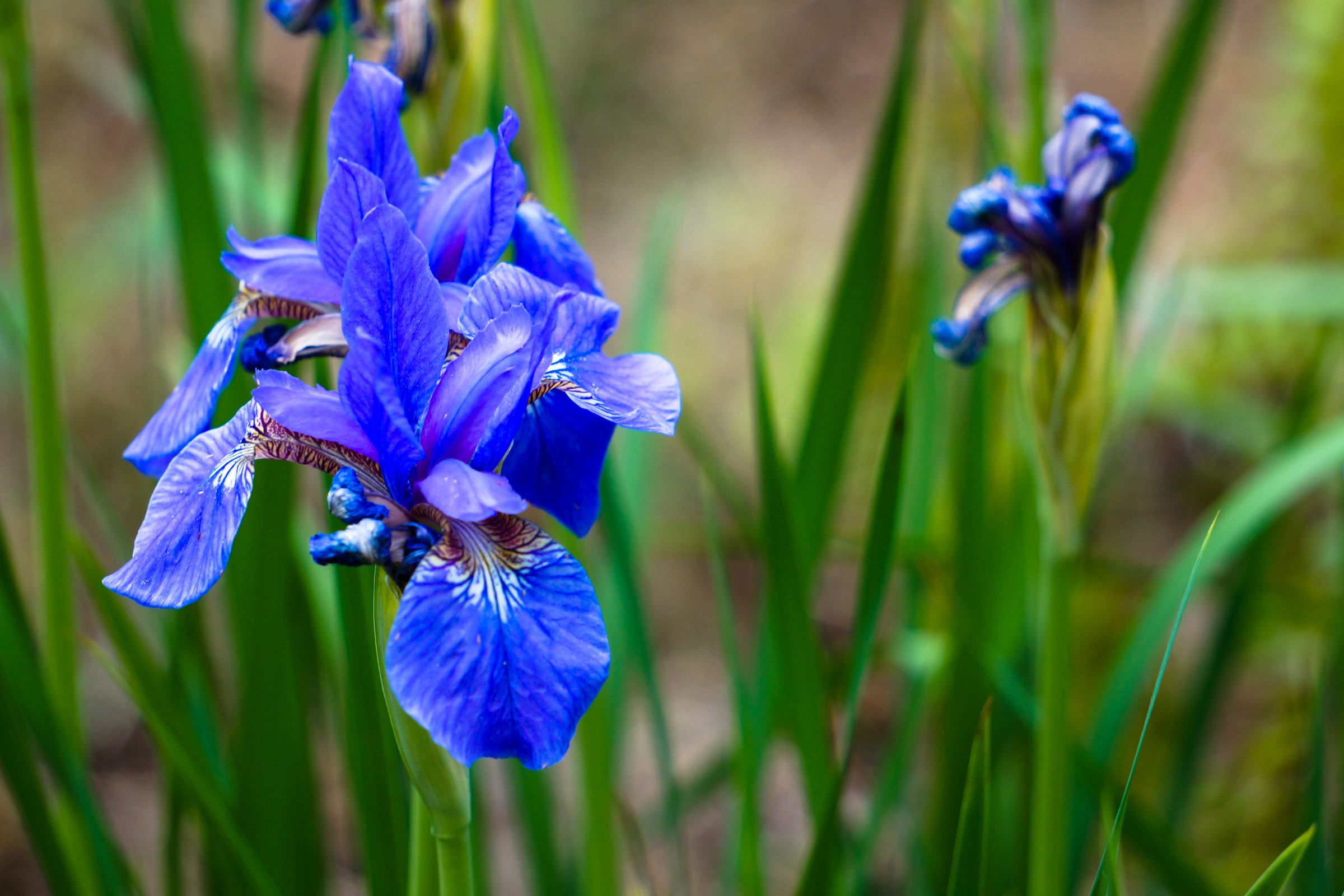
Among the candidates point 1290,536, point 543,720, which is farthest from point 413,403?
point 1290,536

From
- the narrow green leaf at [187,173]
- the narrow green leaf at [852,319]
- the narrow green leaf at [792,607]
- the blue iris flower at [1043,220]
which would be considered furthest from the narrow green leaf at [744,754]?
the narrow green leaf at [187,173]

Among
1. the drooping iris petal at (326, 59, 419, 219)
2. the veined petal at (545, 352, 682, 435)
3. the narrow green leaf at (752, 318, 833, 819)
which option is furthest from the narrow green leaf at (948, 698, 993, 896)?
the drooping iris petal at (326, 59, 419, 219)

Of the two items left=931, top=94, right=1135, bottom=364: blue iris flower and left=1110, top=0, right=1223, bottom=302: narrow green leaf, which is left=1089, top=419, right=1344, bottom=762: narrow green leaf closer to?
left=1110, top=0, right=1223, bottom=302: narrow green leaf

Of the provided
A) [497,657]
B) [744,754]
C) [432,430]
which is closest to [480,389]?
[432,430]

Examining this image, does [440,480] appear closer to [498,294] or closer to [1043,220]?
[498,294]

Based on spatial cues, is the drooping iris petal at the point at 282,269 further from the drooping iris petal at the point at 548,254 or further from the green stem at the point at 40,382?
the green stem at the point at 40,382

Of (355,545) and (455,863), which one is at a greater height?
(355,545)
